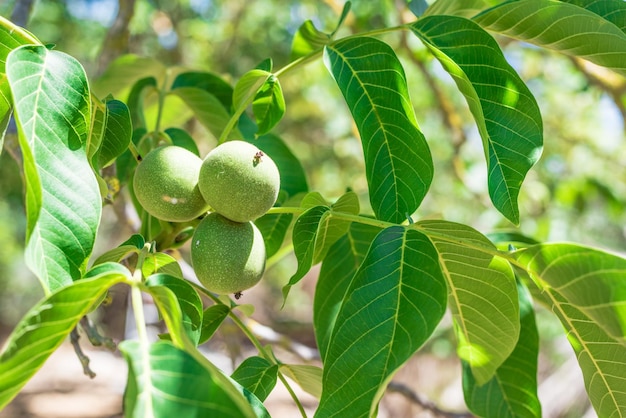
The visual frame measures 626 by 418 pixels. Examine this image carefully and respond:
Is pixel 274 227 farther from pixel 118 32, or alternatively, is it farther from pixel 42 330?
pixel 118 32

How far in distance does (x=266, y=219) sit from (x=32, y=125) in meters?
0.59

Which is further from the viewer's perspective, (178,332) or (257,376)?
(257,376)

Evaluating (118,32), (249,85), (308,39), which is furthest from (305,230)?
(118,32)

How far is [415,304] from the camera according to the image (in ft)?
2.66

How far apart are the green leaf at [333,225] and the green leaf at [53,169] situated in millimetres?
338

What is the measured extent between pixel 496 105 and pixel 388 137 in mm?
168

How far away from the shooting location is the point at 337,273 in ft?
4.00

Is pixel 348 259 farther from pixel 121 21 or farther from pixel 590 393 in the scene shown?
pixel 121 21

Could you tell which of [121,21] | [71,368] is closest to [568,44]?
[121,21]

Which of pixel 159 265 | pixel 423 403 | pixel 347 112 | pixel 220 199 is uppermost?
pixel 347 112

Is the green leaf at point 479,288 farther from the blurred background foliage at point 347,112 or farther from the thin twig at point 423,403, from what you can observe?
the blurred background foliage at point 347,112

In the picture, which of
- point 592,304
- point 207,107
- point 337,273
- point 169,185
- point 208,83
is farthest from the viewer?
point 208,83

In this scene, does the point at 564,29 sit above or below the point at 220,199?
above

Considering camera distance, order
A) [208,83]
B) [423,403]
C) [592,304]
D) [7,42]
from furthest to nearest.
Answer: [423,403] → [208,83] → [7,42] → [592,304]
